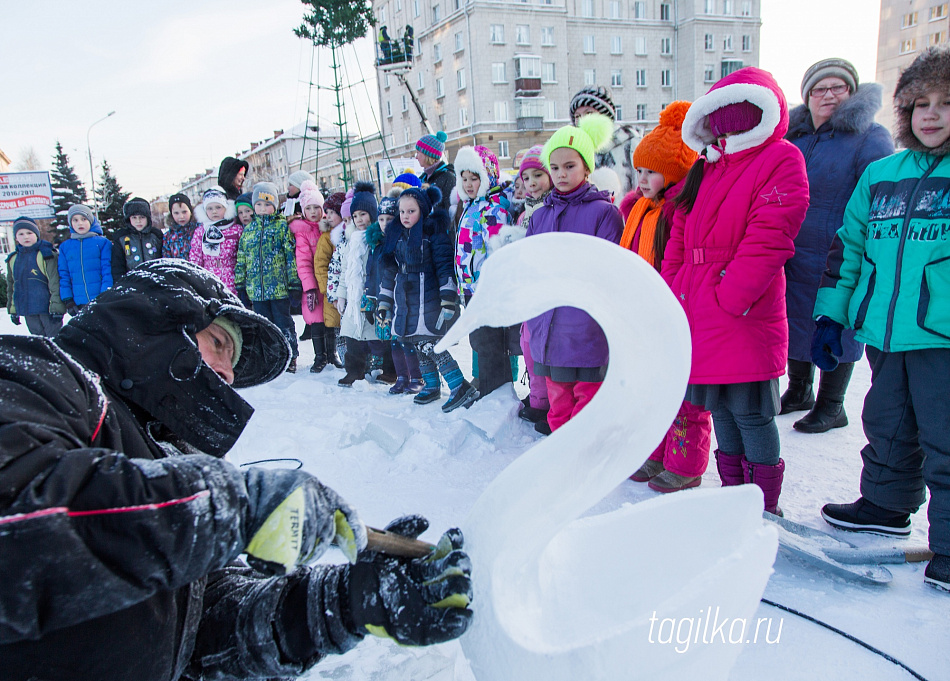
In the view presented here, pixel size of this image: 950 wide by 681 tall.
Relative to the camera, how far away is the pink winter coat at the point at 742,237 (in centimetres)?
208

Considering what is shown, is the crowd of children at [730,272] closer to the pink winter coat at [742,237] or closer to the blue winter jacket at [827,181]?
the pink winter coat at [742,237]

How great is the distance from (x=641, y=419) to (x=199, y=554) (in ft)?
3.00

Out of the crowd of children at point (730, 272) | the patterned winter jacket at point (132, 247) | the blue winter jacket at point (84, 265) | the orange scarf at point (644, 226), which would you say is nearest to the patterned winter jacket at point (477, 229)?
the crowd of children at point (730, 272)

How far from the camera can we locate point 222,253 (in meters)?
6.04

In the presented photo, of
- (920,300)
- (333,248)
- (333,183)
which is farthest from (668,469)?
(333,183)

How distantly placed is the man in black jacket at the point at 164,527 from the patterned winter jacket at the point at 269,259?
4.43 m

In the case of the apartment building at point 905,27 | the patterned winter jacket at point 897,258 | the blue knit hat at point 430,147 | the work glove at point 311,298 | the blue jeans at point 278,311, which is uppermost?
the apartment building at point 905,27

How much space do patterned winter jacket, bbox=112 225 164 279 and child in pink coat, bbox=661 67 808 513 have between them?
6.41 meters

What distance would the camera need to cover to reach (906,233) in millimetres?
1971

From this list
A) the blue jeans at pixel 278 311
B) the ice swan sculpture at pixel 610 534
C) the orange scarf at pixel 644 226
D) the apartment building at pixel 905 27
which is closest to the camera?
the ice swan sculpture at pixel 610 534

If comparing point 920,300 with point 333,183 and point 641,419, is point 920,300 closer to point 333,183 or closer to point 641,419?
point 641,419

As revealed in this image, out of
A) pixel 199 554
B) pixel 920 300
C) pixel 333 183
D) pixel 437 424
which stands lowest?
pixel 437 424

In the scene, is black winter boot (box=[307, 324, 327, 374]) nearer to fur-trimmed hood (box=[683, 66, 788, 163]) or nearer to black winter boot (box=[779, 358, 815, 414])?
black winter boot (box=[779, 358, 815, 414])

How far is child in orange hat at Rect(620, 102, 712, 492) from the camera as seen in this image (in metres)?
2.65
